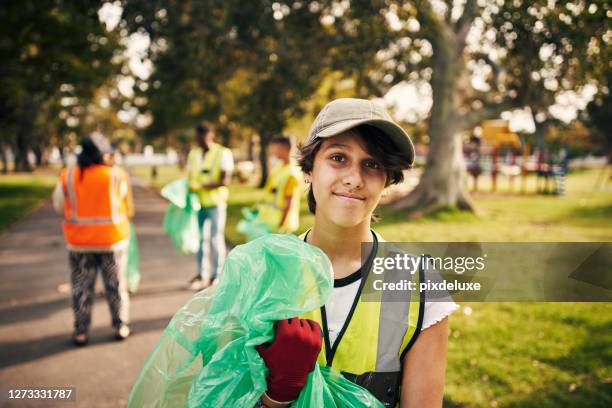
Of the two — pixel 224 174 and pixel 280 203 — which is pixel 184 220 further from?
pixel 280 203

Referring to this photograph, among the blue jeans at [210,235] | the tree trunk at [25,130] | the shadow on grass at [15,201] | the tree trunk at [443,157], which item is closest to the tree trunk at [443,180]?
the tree trunk at [443,157]

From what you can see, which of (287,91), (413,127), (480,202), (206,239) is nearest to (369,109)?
(206,239)

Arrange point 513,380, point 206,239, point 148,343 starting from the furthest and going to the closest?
point 206,239
point 148,343
point 513,380

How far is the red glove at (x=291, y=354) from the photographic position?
1.33 meters

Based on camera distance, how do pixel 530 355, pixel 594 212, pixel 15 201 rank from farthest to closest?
pixel 15 201, pixel 594 212, pixel 530 355

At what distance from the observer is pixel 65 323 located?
214 inches

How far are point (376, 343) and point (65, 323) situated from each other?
5053 millimetres

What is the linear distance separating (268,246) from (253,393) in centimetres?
45

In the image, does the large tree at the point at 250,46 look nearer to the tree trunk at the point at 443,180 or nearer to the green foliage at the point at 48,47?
the green foliage at the point at 48,47

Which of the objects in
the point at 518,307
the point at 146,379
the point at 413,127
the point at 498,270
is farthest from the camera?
the point at 413,127

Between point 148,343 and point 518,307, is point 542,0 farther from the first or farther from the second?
point 148,343

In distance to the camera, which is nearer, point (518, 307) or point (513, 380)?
point (513, 380)

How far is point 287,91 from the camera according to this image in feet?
44.6

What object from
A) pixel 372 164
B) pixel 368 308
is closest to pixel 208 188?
pixel 372 164
